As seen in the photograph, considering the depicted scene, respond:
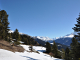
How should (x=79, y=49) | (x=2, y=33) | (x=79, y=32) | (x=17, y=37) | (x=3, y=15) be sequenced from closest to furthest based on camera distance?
(x=79, y=49) < (x=79, y=32) < (x=2, y=33) < (x=3, y=15) < (x=17, y=37)

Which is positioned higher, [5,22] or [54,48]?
[5,22]

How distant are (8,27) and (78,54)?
2275cm

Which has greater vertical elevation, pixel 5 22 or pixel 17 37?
pixel 5 22

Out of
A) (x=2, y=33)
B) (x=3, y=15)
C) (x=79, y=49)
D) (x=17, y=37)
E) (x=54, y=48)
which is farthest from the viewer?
(x=54, y=48)

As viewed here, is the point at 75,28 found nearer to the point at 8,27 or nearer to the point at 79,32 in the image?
the point at 79,32

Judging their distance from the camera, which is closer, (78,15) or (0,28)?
(78,15)

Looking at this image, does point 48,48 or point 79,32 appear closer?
point 79,32

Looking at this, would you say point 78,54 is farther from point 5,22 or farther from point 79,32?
point 5,22

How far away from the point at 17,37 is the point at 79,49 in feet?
107

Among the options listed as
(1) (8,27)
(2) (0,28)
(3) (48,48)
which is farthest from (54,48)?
(2) (0,28)

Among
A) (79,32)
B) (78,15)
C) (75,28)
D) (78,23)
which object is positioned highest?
(78,15)

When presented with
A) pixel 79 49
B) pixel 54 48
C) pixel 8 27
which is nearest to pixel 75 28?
pixel 79 49

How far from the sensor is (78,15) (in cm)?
1322

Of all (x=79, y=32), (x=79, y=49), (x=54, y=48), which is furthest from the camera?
(x=54, y=48)
